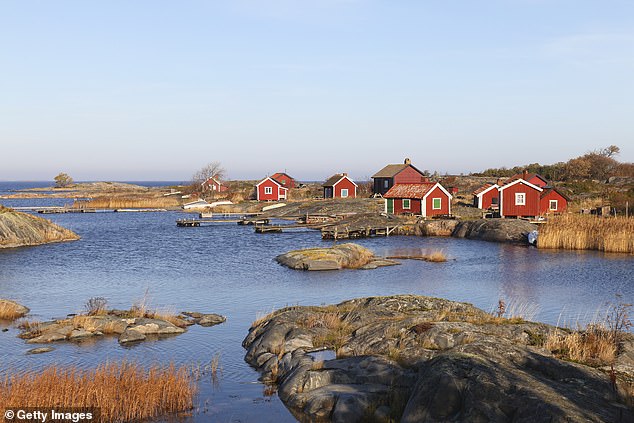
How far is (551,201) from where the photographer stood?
66.1 meters

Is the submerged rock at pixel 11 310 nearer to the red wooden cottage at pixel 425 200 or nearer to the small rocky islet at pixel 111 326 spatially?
the small rocky islet at pixel 111 326

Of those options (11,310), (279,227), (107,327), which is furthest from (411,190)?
(107,327)

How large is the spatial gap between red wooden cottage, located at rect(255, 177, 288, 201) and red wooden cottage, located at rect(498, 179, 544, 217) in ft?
156

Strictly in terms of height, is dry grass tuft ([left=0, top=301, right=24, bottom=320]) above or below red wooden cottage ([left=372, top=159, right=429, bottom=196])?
below

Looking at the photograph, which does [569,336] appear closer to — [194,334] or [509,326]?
[509,326]

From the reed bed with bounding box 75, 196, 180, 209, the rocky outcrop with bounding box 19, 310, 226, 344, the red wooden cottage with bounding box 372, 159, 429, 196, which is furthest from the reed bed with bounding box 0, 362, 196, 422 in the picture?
the reed bed with bounding box 75, 196, 180, 209

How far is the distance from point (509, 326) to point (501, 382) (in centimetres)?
716

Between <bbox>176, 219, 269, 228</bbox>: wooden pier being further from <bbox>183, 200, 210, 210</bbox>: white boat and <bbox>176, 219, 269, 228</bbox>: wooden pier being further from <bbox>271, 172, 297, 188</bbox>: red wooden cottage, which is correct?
<bbox>271, 172, 297, 188</bbox>: red wooden cottage

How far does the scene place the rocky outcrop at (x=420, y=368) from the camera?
10.6m

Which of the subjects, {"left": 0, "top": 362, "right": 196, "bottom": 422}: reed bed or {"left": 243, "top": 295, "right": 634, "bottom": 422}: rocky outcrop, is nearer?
{"left": 243, "top": 295, "right": 634, "bottom": 422}: rocky outcrop

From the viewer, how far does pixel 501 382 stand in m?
11.0

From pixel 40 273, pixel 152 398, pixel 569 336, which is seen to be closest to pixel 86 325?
pixel 152 398

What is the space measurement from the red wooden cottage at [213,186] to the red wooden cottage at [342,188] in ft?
104

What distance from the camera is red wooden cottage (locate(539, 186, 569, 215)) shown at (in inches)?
2581
